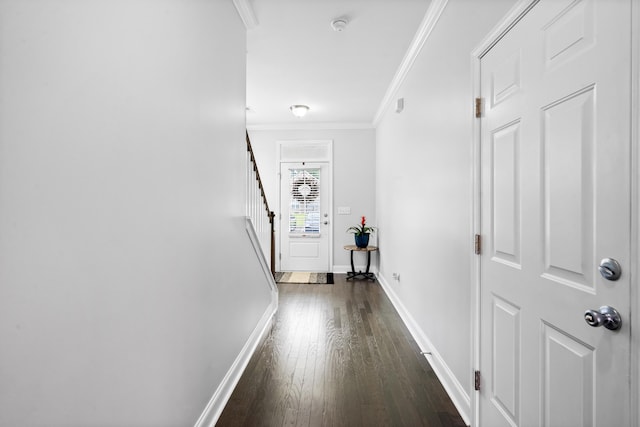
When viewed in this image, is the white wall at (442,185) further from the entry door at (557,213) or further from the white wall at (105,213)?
the white wall at (105,213)

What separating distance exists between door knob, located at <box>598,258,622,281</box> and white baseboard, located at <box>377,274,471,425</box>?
1182mm

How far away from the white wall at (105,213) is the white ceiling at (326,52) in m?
1.02

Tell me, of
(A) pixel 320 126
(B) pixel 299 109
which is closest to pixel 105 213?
(B) pixel 299 109

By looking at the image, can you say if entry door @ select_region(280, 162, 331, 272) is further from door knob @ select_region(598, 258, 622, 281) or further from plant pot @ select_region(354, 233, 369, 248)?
door knob @ select_region(598, 258, 622, 281)

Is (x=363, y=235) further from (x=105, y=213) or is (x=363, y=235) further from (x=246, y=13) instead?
(x=105, y=213)

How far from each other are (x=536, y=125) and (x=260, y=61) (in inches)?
110

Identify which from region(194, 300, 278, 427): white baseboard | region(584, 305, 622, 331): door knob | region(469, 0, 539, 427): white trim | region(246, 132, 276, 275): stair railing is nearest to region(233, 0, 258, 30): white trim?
region(246, 132, 276, 275): stair railing

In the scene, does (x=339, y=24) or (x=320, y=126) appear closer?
(x=339, y=24)

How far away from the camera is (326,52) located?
10.2 ft

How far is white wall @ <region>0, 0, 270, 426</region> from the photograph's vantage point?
0.69 meters

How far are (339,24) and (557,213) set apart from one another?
7.18 feet

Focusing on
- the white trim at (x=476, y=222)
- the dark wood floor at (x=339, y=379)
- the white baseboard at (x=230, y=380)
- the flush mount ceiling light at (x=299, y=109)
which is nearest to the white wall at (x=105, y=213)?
the white baseboard at (x=230, y=380)

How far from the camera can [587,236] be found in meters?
1.01

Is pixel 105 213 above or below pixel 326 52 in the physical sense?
below
